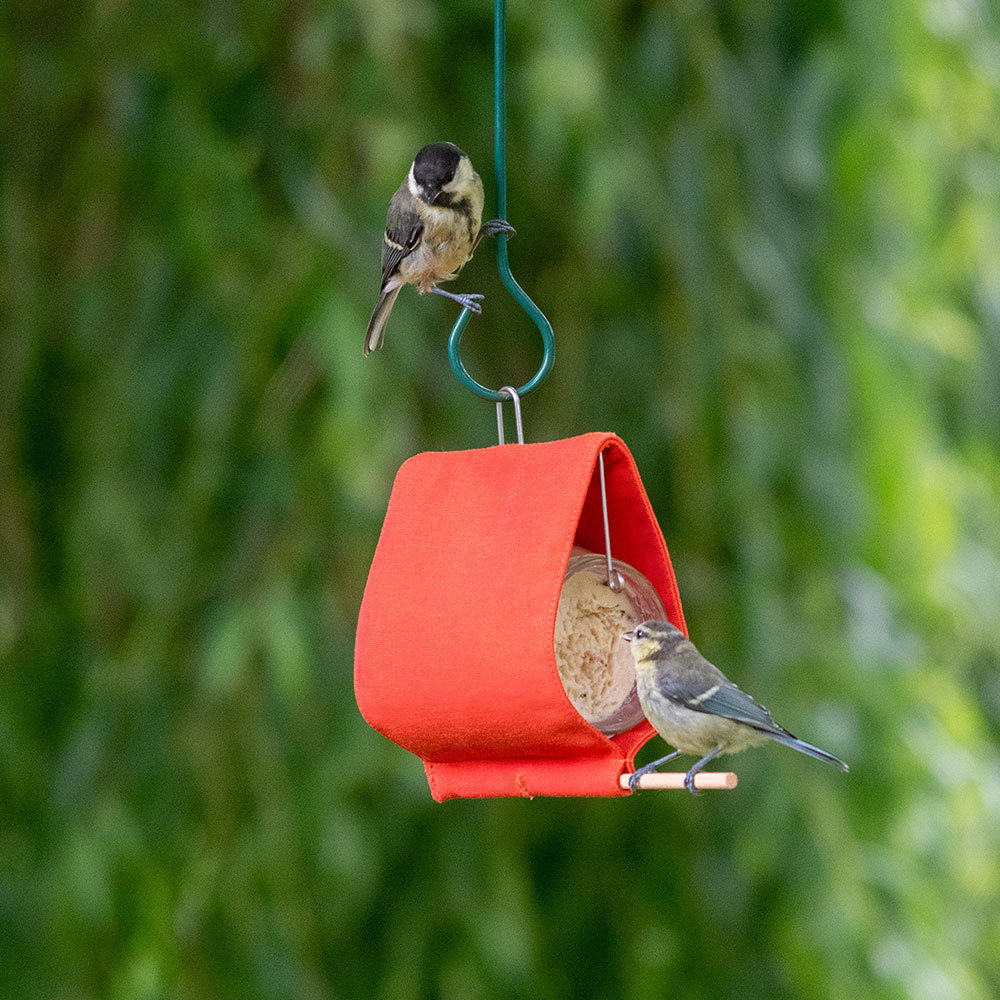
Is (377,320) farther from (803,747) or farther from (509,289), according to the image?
(803,747)

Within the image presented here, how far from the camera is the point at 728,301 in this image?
2.27 meters

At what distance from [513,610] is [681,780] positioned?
21cm

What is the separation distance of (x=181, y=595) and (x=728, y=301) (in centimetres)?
87

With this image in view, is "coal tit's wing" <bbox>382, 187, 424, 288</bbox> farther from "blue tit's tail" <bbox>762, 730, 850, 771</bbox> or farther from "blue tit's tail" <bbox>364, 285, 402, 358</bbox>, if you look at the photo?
"blue tit's tail" <bbox>762, 730, 850, 771</bbox>

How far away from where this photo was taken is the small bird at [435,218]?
1.67 meters

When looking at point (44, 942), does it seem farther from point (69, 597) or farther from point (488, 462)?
point (488, 462)

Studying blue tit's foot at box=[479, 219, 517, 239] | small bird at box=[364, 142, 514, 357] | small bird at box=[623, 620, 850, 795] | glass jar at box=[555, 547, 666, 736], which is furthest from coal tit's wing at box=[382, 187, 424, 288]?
small bird at box=[623, 620, 850, 795]

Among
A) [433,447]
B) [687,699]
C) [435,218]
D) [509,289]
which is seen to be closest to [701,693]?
[687,699]

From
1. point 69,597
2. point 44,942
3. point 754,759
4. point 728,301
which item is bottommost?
point 44,942

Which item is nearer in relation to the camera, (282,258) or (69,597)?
(282,258)

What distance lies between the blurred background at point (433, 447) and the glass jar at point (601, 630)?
57 centimetres

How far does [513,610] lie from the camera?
1.39 meters

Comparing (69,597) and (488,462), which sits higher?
(488,462)

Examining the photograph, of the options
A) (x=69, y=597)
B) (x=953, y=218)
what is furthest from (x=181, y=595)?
(x=953, y=218)
